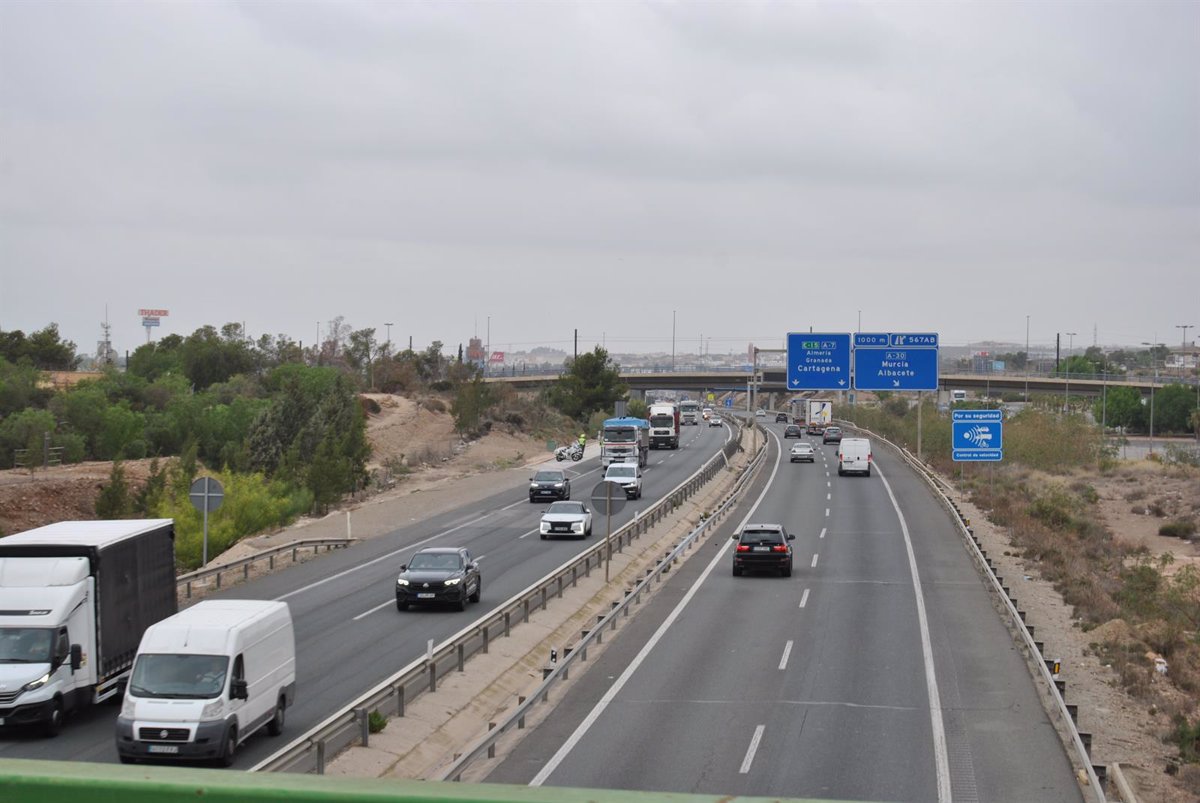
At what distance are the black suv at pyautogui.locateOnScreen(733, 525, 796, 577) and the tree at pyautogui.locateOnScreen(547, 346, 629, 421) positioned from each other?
267 ft

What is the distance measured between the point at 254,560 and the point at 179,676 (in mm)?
19074

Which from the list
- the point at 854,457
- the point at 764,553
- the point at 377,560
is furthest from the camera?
Result: the point at 854,457

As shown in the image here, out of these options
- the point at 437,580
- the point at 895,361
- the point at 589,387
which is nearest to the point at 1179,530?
the point at 895,361

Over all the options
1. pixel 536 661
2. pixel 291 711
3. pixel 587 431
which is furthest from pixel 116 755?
pixel 587 431

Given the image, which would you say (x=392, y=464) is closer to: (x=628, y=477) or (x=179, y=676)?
(x=628, y=477)

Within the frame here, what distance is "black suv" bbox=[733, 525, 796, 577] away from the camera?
35750 mm

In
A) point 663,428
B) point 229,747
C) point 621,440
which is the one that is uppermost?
point 621,440

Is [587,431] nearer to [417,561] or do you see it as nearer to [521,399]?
[521,399]

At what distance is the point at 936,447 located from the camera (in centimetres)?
9100

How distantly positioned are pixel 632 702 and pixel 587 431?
9197cm

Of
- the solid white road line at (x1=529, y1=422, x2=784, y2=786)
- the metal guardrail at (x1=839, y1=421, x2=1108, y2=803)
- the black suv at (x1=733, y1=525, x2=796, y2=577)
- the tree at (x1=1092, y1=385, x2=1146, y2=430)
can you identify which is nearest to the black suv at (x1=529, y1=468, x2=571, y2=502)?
the solid white road line at (x1=529, y1=422, x2=784, y2=786)

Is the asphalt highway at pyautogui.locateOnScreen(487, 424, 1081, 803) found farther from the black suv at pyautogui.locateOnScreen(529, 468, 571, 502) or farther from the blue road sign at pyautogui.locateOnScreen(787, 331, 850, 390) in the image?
the black suv at pyautogui.locateOnScreen(529, 468, 571, 502)

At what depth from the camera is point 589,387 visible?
118 m

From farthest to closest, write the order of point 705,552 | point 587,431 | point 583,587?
point 587,431 → point 705,552 → point 583,587
